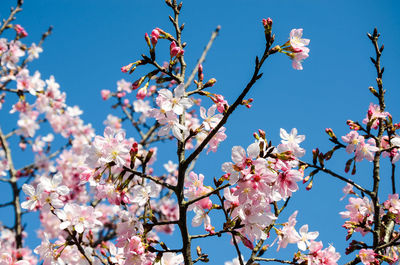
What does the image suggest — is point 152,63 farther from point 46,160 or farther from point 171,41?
point 46,160

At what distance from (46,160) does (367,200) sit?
662cm

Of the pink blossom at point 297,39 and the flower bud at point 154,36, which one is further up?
the flower bud at point 154,36

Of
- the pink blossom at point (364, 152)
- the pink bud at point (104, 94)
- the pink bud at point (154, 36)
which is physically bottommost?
the pink blossom at point (364, 152)

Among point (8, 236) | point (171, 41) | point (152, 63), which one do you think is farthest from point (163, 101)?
point (8, 236)

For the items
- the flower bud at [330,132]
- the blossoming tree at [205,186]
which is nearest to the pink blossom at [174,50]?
the blossoming tree at [205,186]

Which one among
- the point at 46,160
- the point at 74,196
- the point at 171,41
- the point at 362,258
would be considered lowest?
the point at 362,258

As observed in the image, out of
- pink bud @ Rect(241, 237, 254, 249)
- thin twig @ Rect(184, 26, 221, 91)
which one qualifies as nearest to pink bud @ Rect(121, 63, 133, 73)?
pink bud @ Rect(241, 237, 254, 249)

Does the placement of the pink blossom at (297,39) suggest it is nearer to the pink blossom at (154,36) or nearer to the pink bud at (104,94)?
the pink blossom at (154,36)

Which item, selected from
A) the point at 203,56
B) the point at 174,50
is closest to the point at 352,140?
the point at 174,50

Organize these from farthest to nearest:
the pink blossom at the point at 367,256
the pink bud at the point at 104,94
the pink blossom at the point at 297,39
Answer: the pink bud at the point at 104,94, the pink blossom at the point at 367,256, the pink blossom at the point at 297,39

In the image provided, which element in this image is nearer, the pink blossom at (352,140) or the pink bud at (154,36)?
the pink bud at (154,36)

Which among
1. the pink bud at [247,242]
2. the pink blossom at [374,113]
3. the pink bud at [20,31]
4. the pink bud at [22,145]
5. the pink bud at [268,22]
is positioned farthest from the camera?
the pink bud at [22,145]

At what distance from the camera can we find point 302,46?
2.01 m

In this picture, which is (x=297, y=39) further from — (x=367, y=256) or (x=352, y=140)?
(x=367, y=256)
